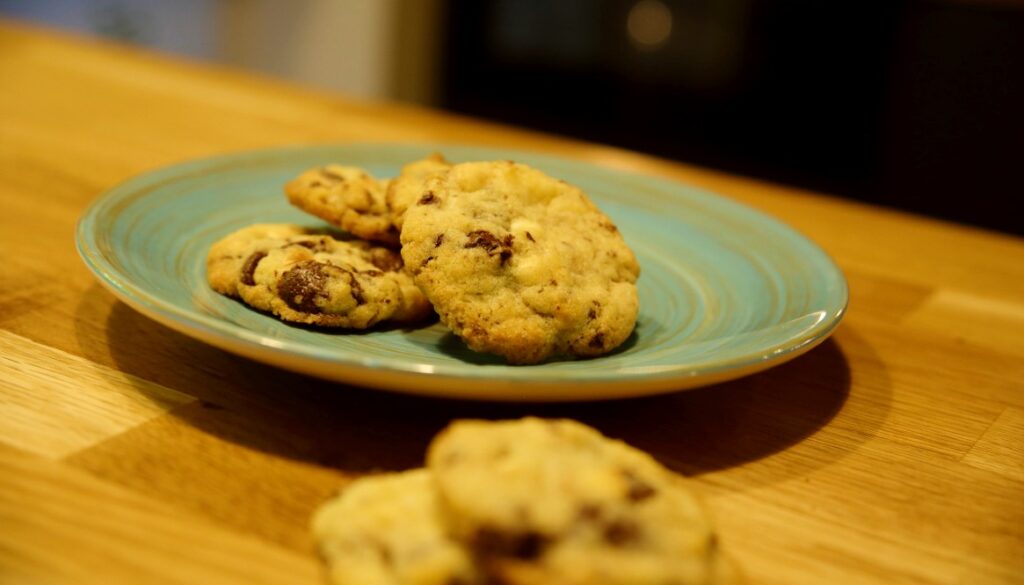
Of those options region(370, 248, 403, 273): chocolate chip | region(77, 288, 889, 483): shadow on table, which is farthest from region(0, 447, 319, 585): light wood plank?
region(370, 248, 403, 273): chocolate chip

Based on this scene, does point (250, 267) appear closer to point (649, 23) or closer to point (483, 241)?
point (483, 241)

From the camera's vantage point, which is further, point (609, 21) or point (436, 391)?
point (609, 21)

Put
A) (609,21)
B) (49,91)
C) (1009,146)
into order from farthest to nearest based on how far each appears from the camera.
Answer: (609,21) → (1009,146) → (49,91)

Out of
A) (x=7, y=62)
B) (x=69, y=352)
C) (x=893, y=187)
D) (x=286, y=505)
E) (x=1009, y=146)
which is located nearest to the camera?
(x=286, y=505)

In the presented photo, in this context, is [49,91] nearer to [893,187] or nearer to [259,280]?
[259,280]

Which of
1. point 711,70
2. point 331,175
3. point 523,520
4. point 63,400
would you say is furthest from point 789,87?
point 523,520

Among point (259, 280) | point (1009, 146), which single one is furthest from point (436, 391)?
point (1009, 146)

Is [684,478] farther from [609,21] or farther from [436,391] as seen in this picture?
[609,21]

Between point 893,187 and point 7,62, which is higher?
point 7,62
